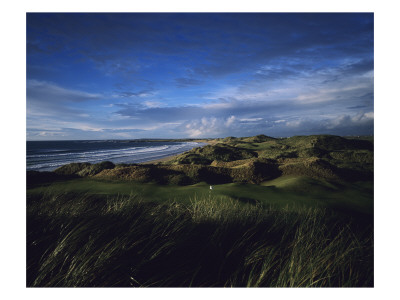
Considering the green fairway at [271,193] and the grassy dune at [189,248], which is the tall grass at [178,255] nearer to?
the grassy dune at [189,248]

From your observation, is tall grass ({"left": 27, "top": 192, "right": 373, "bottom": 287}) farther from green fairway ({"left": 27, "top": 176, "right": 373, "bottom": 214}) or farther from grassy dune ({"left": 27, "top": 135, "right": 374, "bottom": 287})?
green fairway ({"left": 27, "top": 176, "right": 373, "bottom": 214})

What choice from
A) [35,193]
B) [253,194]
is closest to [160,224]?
[253,194]

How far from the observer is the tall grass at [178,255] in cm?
197

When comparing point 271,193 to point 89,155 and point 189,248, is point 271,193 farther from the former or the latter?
point 89,155

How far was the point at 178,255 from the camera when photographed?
7.25 feet

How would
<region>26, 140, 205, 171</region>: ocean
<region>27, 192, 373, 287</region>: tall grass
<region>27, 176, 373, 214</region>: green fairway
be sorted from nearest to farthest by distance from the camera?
1. <region>27, 192, 373, 287</region>: tall grass
2. <region>27, 176, 373, 214</region>: green fairway
3. <region>26, 140, 205, 171</region>: ocean

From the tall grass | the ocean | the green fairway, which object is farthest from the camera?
the ocean

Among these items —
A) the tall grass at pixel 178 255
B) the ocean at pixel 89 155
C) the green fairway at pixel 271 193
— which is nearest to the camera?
the tall grass at pixel 178 255

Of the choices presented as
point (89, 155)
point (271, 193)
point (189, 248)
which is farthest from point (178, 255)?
point (89, 155)

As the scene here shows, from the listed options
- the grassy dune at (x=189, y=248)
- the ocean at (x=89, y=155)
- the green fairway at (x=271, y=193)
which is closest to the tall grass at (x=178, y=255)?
the grassy dune at (x=189, y=248)

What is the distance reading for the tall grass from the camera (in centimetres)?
197

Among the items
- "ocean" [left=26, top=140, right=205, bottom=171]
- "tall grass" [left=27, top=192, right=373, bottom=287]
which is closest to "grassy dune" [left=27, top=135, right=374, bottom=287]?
"tall grass" [left=27, top=192, right=373, bottom=287]

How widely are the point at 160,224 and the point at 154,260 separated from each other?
462 mm
